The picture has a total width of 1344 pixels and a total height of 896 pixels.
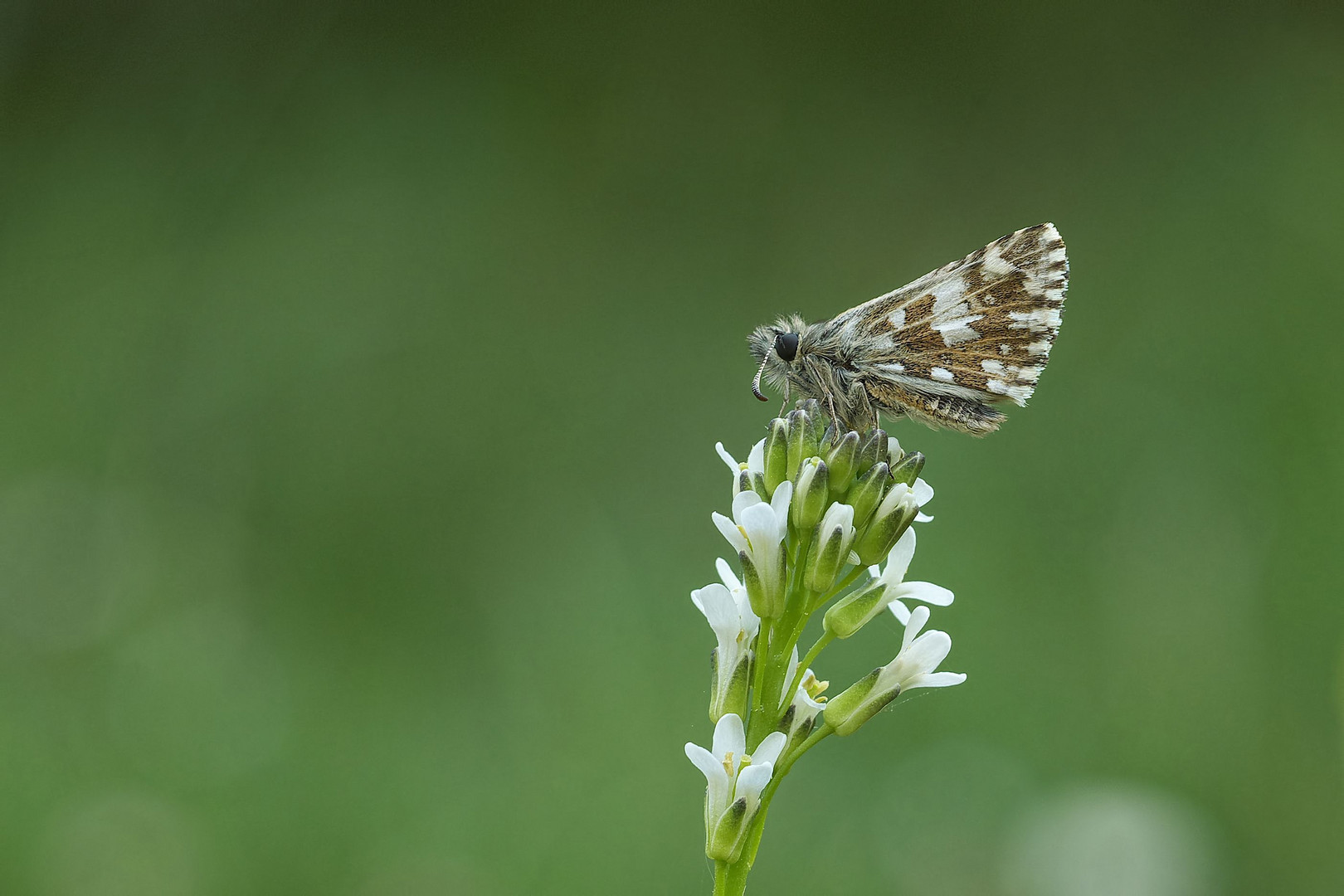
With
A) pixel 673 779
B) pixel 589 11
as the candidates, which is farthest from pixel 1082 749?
pixel 589 11

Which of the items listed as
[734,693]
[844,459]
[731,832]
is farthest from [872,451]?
[731,832]

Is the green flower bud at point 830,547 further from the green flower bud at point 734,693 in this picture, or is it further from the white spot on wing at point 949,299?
the white spot on wing at point 949,299

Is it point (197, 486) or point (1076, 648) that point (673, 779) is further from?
point (197, 486)

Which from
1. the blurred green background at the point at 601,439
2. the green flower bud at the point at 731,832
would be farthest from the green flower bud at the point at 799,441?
the blurred green background at the point at 601,439

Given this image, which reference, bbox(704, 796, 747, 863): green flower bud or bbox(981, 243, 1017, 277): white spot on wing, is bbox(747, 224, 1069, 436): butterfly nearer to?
bbox(981, 243, 1017, 277): white spot on wing

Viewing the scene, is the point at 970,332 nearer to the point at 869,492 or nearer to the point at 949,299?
the point at 949,299

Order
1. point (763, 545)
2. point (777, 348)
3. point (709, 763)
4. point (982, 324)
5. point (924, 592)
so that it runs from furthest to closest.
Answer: point (777, 348)
point (982, 324)
point (924, 592)
point (763, 545)
point (709, 763)

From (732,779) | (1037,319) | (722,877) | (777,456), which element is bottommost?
(722,877)

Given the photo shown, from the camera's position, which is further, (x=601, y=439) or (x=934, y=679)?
(x=601, y=439)
